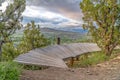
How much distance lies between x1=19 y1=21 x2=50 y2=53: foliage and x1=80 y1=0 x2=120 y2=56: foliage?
478 cm

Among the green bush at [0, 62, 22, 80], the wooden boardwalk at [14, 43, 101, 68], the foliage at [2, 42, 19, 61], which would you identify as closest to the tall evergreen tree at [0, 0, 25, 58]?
the wooden boardwalk at [14, 43, 101, 68]

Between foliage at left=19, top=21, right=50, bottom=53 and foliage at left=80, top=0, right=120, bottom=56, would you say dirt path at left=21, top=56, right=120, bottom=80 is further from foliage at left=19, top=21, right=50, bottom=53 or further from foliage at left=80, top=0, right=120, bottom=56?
foliage at left=19, top=21, right=50, bottom=53

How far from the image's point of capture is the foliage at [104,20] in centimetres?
1314

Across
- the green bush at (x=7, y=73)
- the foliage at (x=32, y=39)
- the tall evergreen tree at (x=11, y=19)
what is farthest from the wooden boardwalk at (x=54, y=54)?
the foliage at (x=32, y=39)

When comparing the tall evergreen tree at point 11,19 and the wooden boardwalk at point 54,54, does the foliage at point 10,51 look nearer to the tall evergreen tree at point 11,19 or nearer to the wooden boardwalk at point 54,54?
the tall evergreen tree at point 11,19

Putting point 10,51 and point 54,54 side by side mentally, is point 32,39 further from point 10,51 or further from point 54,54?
point 54,54

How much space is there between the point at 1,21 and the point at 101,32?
4849mm

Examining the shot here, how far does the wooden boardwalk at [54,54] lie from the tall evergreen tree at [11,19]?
9.05 ft

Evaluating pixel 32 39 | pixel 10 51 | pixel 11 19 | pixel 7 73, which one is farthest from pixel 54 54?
pixel 10 51

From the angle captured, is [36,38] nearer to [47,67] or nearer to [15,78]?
[47,67]

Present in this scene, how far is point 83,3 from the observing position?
1367 centimetres

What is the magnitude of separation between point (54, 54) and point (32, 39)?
6132 mm

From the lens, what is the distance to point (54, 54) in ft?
39.5

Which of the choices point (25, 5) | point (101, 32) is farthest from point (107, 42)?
point (25, 5)
